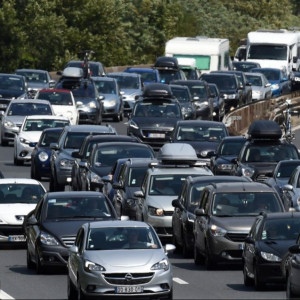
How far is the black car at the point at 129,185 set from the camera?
105 feet

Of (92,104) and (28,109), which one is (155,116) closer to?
(28,109)

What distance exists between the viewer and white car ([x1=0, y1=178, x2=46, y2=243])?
30.9 m

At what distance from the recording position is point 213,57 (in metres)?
74.6

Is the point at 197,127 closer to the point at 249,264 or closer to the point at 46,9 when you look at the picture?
the point at 249,264

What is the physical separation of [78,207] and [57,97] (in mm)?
30103

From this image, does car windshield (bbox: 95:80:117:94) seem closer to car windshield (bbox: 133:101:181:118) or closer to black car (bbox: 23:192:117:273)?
car windshield (bbox: 133:101:181:118)

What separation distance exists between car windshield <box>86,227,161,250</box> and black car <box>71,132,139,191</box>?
14647 mm

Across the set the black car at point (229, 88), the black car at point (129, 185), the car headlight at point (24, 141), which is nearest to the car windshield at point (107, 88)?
the black car at point (229, 88)

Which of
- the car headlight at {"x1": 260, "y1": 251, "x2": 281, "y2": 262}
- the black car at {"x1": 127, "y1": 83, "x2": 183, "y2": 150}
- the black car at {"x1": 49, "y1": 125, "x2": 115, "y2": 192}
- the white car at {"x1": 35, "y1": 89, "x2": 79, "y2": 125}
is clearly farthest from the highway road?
the white car at {"x1": 35, "y1": 89, "x2": 79, "y2": 125}

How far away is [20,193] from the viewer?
3300 centimetres

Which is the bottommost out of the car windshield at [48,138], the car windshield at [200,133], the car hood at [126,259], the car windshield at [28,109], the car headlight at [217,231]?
the car windshield at [28,109]

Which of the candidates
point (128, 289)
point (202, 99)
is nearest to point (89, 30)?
point (202, 99)

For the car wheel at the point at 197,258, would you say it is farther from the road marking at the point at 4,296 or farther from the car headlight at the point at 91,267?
the car headlight at the point at 91,267

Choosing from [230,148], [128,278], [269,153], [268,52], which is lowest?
Result: [268,52]
